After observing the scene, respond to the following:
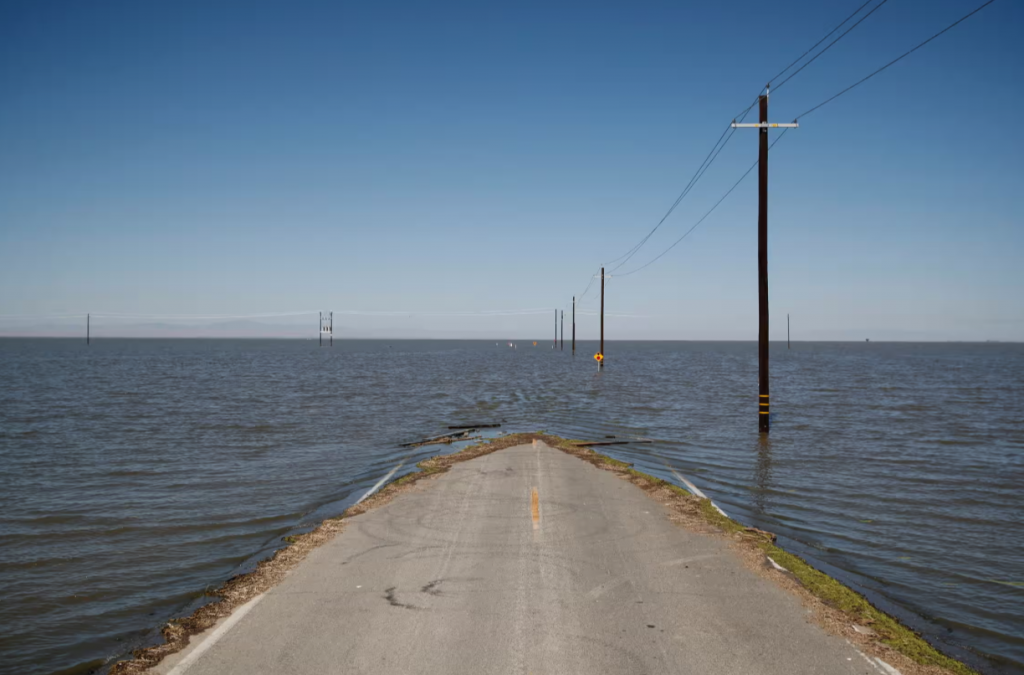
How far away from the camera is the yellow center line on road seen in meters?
11.2

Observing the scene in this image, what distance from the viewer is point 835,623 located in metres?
7.11

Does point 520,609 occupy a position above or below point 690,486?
above

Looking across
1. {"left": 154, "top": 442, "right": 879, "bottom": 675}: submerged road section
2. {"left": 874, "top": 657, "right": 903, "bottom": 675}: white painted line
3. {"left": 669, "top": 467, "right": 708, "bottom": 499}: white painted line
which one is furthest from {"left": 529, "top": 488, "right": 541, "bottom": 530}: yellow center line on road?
{"left": 874, "top": 657, "right": 903, "bottom": 675}: white painted line

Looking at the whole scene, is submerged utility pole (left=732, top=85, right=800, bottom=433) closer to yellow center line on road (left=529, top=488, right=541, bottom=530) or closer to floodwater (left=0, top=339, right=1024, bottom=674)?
floodwater (left=0, top=339, right=1024, bottom=674)

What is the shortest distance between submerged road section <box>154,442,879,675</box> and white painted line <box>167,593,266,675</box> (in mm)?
20

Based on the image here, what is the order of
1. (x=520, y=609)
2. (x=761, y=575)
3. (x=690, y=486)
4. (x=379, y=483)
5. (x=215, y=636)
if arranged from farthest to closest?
(x=379, y=483)
(x=690, y=486)
(x=761, y=575)
(x=520, y=609)
(x=215, y=636)

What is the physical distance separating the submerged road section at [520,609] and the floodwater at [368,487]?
1.84m

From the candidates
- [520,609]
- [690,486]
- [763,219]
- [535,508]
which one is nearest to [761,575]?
[520,609]

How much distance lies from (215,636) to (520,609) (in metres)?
3.19

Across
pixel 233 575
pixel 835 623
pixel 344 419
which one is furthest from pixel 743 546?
pixel 344 419

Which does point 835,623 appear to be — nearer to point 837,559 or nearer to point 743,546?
point 743,546

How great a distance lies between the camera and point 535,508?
1227cm

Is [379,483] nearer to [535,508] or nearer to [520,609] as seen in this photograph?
[535,508]

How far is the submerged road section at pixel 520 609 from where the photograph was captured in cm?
621
